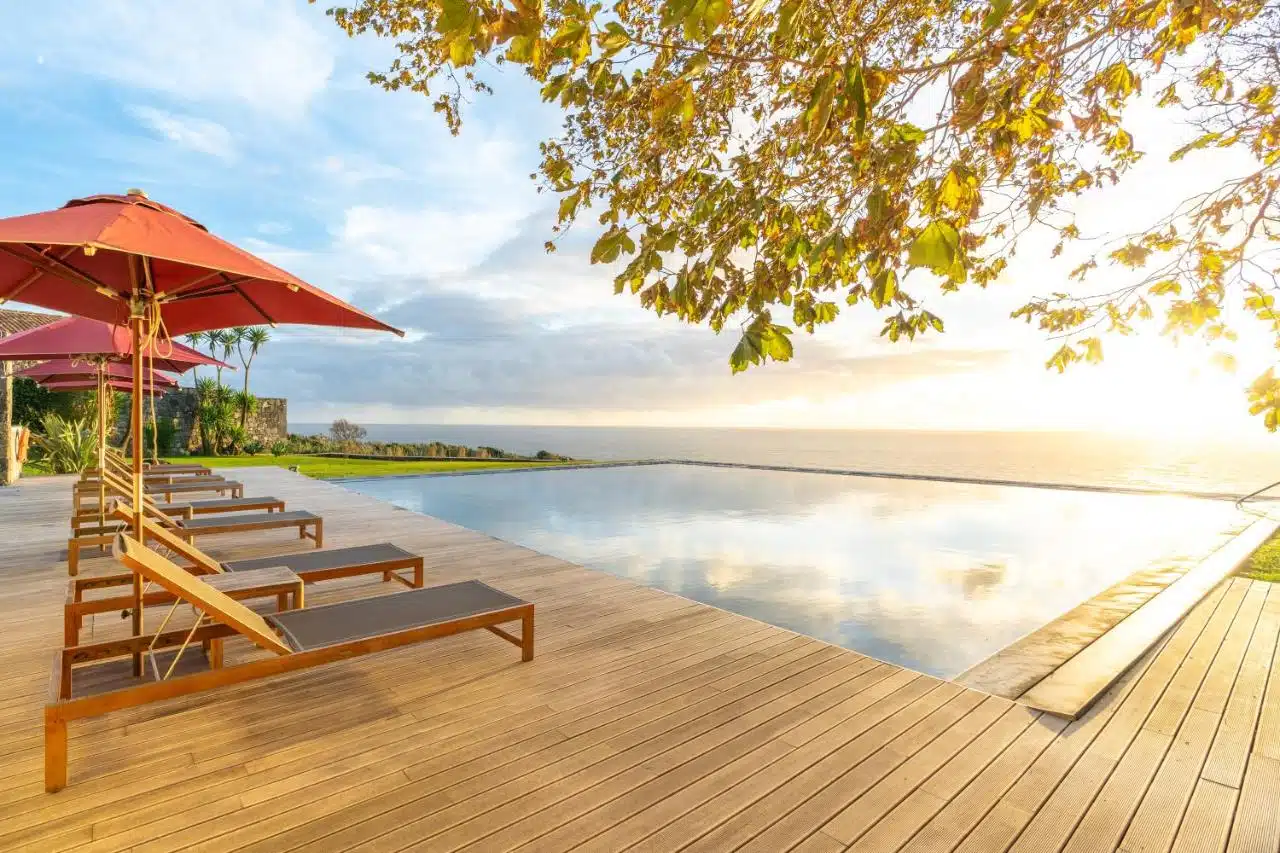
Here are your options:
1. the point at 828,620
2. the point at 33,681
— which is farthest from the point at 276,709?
the point at 828,620

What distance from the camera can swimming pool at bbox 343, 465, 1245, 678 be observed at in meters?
5.04

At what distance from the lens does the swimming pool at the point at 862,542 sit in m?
5.04

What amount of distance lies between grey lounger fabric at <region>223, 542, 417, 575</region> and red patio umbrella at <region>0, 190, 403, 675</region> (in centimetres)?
88

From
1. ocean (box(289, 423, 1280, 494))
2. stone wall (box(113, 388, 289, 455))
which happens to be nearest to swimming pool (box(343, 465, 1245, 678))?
ocean (box(289, 423, 1280, 494))

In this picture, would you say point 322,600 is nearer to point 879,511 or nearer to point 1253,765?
point 1253,765

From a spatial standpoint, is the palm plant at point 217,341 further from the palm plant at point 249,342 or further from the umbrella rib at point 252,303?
the umbrella rib at point 252,303

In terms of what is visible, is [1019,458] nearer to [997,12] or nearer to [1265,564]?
[1265,564]

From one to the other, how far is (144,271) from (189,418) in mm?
19909

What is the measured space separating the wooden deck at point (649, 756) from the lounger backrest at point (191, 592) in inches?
16.8

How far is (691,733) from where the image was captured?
101 inches

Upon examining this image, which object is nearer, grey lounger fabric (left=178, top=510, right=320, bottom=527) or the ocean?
grey lounger fabric (left=178, top=510, right=320, bottom=527)

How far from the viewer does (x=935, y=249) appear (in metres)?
1.40

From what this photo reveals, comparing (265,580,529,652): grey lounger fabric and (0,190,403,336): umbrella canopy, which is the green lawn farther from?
(265,580,529,652): grey lounger fabric

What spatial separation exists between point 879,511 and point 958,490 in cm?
406
